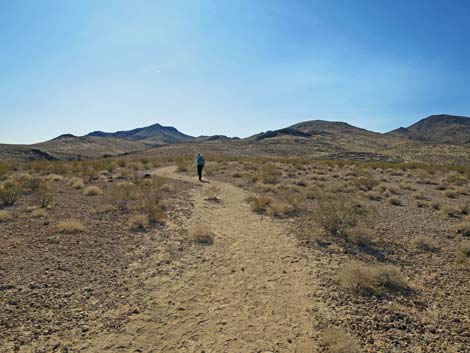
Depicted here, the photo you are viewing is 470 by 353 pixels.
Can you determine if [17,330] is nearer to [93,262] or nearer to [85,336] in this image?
[85,336]

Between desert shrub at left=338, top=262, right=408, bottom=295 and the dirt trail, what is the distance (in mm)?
817

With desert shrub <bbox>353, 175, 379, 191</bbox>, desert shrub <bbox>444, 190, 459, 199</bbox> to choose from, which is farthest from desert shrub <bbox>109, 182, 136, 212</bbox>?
desert shrub <bbox>444, 190, 459, 199</bbox>

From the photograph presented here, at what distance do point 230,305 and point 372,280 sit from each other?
3.11 m

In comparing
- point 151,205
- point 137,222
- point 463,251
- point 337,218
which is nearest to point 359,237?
point 337,218

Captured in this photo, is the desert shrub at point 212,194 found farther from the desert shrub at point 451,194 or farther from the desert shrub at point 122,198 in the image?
the desert shrub at point 451,194

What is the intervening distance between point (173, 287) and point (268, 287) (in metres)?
2.00

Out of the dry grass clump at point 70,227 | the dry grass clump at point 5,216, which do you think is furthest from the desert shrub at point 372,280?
the dry grass clump at point 5,216

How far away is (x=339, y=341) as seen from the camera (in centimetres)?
455

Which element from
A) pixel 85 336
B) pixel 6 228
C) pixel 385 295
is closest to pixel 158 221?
pixel 6 228

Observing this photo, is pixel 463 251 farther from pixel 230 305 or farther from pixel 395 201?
pixel 395 201

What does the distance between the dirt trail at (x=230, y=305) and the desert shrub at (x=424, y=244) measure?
12.1 feet

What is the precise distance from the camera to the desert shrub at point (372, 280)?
20.8 ft

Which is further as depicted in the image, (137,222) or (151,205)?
(151,205)

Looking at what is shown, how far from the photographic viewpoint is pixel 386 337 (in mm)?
4852
